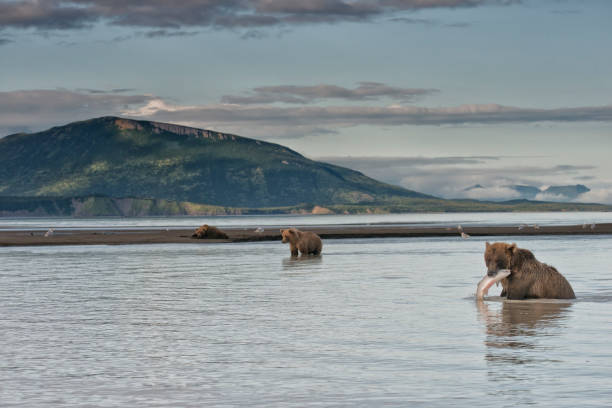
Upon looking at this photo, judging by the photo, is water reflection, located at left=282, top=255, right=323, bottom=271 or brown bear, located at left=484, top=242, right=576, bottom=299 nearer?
brown bear, located at left=484, top=242, right=576, bottom=299

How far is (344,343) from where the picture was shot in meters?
16.4

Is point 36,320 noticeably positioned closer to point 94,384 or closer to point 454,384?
point 94,384

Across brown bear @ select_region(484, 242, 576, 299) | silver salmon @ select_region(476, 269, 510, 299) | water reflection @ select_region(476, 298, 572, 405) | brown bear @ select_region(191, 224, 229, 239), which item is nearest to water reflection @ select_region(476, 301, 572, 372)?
water reflection @ select_region(476, 298, 572, 405)

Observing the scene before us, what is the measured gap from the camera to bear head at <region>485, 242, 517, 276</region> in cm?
2236

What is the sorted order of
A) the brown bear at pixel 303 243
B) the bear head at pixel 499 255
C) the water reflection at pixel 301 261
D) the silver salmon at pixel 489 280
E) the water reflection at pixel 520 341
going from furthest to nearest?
1. the brown bear at pixel 303 243
2. the water reflection at pixel 301 261
3. the silver salmon at pixel 489 280
4. the bear head at pixel 499 255
5. the water reflection at pixel 520 341

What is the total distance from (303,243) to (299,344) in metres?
35.3

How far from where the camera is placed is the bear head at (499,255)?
22.4 m

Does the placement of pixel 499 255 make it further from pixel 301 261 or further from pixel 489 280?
pixel 301 261

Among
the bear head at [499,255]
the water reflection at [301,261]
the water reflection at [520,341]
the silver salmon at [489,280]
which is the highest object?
the bear head at [499,255]

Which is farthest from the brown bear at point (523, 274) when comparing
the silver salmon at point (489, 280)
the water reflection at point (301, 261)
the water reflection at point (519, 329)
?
the water reflection at point (301, 261)

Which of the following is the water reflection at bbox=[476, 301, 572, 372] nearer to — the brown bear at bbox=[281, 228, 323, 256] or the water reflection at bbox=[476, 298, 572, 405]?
the water reflection at bbox=[476, 298, 572, 405]

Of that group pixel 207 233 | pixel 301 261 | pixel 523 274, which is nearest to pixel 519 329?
pixel 523 274

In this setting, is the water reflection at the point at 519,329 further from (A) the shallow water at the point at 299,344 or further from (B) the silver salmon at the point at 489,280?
(B) the silver salmon at the point at 489,280

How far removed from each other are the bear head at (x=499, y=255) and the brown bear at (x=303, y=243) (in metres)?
29.4
